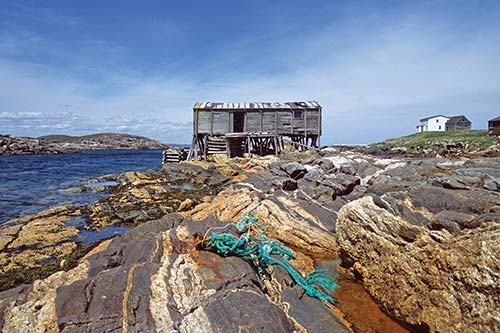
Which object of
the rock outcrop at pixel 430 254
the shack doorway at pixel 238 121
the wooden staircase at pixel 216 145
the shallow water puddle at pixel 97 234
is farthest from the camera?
the wooden staircase at pixel 216 145

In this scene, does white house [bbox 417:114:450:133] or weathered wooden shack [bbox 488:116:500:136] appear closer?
weathered wooden shack [bbox 488:116:500:136]

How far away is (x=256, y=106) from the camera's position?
34.2m

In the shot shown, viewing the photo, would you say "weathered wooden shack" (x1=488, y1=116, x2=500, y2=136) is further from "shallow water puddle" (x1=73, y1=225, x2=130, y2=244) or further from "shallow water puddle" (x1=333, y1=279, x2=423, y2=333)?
"shallow water puddle" (x1=73, y1=225, x2=130, y2=244)

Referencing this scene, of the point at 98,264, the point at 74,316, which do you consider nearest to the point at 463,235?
the point at 74,316

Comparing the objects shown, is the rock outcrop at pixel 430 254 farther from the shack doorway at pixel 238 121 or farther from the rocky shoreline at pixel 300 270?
the shack doorway at pixel 238 121

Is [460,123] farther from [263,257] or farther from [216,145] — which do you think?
[263,257]

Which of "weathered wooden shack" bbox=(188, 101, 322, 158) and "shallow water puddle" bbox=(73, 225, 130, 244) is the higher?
"weathered wooden shack" bbox=(188, 101, 322, 158)

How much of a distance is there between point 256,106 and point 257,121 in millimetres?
1833

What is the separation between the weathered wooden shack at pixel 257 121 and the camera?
33094mm

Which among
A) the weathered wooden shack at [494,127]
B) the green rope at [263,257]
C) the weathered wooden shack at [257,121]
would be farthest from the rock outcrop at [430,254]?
the weathered wooden shack at [494,127]

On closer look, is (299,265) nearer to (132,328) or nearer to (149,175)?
(132,328)

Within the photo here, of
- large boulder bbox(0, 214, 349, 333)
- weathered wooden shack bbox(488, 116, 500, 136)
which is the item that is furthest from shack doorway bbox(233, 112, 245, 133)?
weathered wooden shack bbox(488, 116, 500, 136)

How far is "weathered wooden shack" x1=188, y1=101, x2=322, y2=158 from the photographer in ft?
109

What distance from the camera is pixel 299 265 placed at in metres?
6.42
